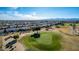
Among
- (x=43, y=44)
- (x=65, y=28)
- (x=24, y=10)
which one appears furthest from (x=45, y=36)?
(x=24, y=10)

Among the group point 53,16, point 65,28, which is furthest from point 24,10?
point 65,28

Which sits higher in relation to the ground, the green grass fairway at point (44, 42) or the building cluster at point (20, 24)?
the building cluster at point (20, 24)

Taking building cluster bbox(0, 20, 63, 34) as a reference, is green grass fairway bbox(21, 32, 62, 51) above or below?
below

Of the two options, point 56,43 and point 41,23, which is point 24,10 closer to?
point 41,23

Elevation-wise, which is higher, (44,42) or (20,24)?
(20,24)
